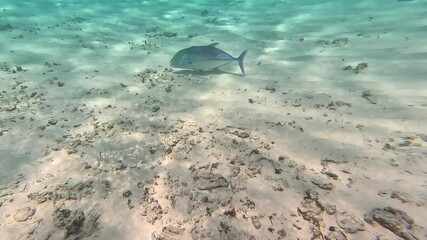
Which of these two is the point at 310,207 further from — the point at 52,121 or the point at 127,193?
the point at 52,121

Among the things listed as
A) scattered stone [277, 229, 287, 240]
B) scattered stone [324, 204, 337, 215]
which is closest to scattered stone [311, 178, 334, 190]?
scattered stone [324, 204, 337, 215]

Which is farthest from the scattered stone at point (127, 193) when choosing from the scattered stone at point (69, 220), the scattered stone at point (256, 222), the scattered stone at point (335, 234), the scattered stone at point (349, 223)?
the scattered stone at point (349, 223)

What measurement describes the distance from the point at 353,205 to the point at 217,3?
1614 centimetres

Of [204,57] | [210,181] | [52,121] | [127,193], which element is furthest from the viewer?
[204,57]

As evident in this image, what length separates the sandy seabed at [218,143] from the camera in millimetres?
2465

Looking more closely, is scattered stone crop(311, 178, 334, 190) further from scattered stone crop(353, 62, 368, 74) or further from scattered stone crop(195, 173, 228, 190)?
scattered stone crop(353, 62, 368, 74)

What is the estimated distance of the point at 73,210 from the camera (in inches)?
102

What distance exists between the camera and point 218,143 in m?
3.56

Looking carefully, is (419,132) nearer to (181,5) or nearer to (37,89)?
(37,89)

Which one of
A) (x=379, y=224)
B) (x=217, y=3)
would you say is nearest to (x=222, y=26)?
(x=217, y=3)

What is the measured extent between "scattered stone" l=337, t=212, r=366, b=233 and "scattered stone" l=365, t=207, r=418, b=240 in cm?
9

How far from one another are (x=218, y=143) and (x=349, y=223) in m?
1.73

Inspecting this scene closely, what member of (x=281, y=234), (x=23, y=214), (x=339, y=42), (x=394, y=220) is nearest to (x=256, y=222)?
(x=281, y=234)

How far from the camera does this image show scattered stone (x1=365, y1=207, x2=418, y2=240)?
222 cm
